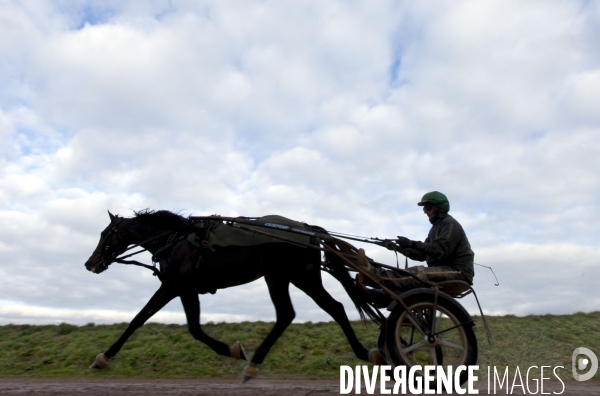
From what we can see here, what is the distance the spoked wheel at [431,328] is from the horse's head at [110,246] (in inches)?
160

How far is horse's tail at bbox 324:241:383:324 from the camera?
Result: 7.04 m

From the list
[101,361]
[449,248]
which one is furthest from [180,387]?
[449,248]

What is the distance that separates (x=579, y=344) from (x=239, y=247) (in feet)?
20.3

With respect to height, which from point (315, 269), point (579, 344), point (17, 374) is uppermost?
point (315, 269)

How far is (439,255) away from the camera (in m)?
6.39

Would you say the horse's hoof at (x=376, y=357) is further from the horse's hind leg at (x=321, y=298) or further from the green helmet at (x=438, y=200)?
the green helmet at (x=438, y=200)

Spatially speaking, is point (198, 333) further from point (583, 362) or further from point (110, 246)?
point (583, 362)

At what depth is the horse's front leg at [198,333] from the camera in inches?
299

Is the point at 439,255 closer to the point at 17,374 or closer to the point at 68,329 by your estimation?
the point at 17,374

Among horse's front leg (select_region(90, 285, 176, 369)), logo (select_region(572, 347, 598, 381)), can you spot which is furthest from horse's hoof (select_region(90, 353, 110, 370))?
logo (select_region(572, 347, 598, 381))

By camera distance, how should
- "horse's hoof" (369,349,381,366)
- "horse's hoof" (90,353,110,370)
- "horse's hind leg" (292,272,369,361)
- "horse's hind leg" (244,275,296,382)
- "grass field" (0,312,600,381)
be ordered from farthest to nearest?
"grass field" (0,312,600,381) < "horse's hoof" (90,353,110,370) < "horse's hind leg" (292,272,369,361) < "horse's hind leg" (244,275,296,382) < "horse's hoof" (369,349,381,366)

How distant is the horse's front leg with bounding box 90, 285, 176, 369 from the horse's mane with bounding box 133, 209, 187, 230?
85cm

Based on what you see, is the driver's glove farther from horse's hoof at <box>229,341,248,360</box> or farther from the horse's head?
the horse's head

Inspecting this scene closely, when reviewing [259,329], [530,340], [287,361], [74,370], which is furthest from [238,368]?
[530,340]
